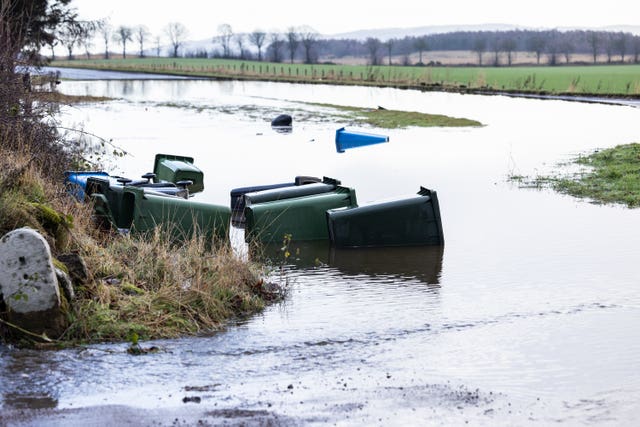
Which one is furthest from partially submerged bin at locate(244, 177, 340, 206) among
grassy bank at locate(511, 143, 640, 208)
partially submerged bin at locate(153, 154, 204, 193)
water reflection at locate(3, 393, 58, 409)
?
water reflection at locate(3, 393, 58, 409)

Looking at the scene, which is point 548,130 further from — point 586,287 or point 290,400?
point 290,400

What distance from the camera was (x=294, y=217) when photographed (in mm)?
14445

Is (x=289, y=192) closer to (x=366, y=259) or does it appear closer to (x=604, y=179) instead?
(x=366, y=259)

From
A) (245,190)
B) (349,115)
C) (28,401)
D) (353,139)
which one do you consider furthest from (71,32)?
(28,401)

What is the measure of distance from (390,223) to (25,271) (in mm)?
6725

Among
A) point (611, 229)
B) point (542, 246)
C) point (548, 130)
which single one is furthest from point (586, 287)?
point (548, 130)

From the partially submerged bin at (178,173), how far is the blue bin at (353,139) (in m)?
8.67

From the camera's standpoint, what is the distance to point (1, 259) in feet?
28.1

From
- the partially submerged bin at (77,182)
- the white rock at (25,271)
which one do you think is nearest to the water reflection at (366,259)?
the partially submerged bin at (77,182)

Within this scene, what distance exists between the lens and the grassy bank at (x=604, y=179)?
1859 cm

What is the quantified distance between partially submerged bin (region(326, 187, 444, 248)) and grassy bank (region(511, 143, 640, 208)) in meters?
5.22

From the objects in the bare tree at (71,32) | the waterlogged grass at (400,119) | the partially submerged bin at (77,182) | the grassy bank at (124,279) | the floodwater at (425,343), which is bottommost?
the floodwater at (425,343)

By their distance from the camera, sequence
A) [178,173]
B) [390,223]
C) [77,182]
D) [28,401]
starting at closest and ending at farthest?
1. [28,401]
2. [390,223]
3. [77,182]
4. [178,173]

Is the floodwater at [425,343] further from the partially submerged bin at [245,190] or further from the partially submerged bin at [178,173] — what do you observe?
the partially submerged bin at [245,190]
